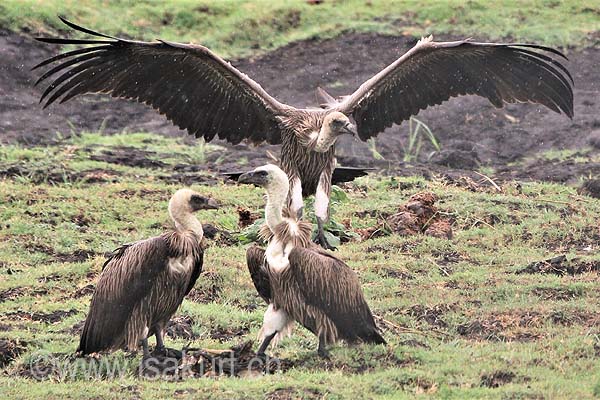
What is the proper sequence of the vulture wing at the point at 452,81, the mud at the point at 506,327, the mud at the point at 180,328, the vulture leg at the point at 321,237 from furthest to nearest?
the vulture wing at the point at 452,81
the vulture leg at the point at 321,237
the mud at the point at 180,328
the mud at the point at 506,327

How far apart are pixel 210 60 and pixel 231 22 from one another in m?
8.01

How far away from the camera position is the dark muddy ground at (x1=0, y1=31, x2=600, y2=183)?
42.9ft

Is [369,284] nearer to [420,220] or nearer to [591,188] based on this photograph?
[420,220]

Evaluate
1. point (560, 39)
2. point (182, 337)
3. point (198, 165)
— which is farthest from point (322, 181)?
point (560, 39)

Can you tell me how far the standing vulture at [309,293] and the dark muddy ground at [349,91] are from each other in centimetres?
569

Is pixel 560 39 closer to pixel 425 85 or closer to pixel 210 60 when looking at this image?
pixel 425 85

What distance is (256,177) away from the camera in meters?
7.19

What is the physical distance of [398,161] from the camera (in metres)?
13.1

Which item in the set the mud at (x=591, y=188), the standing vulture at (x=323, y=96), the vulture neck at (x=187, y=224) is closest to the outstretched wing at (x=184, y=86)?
the standing vulture at (x=323, y=96)

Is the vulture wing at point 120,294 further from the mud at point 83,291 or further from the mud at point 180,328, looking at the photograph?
the mud at point 83,291

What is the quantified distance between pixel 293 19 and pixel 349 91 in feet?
8.77

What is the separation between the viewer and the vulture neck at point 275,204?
23.1 feet

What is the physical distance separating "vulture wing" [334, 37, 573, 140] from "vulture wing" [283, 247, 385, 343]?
9.15 ft

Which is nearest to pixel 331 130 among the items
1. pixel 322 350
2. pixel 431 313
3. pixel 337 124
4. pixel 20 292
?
pixel 337 124
